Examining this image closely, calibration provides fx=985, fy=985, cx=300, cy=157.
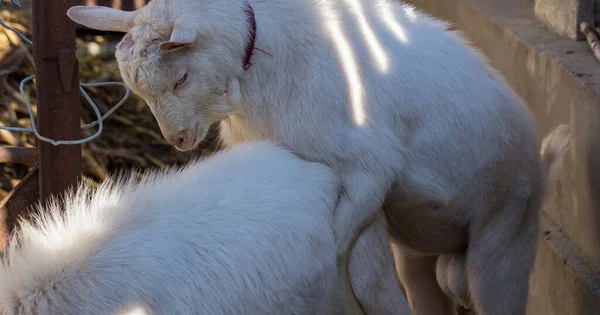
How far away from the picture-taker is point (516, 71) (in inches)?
175

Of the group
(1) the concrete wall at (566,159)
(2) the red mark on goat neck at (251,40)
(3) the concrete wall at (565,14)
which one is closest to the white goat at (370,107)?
(2) the red mark on goat neck at (251,40)

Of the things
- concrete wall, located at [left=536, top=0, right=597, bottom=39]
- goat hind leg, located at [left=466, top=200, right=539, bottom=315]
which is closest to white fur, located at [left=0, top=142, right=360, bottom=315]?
goat hind leg, located at [left=466, top=200, right=539, bottom=315]

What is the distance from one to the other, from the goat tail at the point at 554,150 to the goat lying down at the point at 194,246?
986mm

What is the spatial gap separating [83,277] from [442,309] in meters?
1.76

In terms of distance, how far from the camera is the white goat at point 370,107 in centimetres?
289

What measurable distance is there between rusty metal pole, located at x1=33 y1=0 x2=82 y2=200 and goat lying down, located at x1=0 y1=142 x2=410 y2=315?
0.71 m

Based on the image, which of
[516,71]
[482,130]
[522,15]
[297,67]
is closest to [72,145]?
[297,67]

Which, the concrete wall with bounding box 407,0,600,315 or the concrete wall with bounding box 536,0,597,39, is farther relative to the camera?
the concrete wall with bounding box 536,0,597,39

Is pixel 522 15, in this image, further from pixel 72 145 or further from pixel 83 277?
pixel 83 277

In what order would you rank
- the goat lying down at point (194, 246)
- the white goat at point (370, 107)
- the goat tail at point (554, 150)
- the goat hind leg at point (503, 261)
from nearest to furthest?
the goat lying down at point (194, 246)
the white goat at point (370, 107)
the goat hind leg at point (503, 261)
the goat tail at point (554, 150)

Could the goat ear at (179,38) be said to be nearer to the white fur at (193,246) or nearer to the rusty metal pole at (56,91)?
the white fur at (193,246)

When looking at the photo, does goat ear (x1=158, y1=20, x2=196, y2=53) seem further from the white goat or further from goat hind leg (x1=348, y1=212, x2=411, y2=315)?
goat hind leg (x1=348, y1=212, x2=411, y2=315)

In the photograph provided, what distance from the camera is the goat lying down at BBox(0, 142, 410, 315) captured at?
2457 millimetres

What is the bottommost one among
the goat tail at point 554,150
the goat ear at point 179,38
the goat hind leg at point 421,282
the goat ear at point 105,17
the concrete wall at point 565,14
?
the goat hind leg at point 421,282
